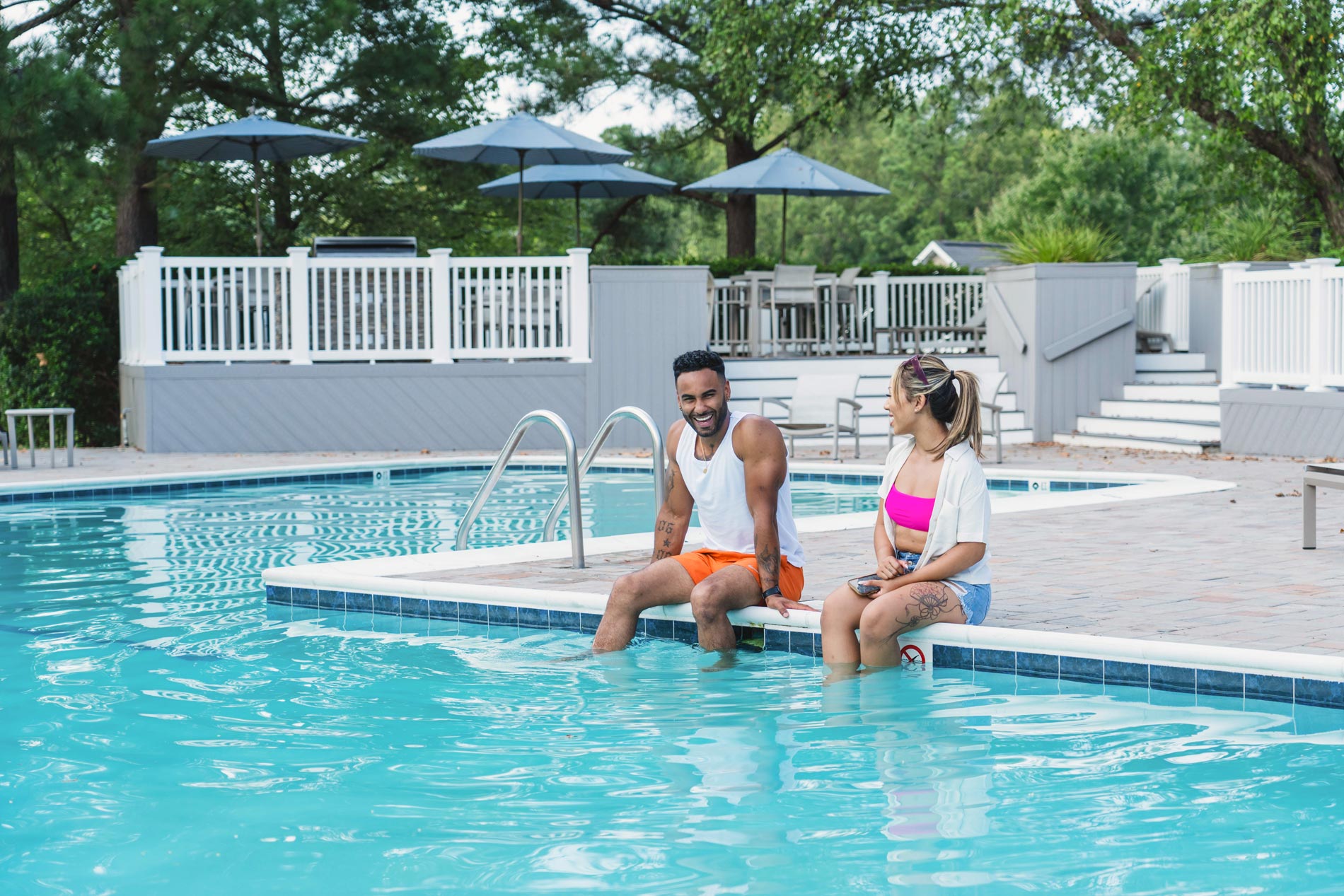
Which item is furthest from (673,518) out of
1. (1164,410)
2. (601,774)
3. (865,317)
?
(865,317)

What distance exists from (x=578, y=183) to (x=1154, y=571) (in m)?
14.4

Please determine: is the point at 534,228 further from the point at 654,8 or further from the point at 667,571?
the point at 667,571

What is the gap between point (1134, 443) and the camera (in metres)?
16.3

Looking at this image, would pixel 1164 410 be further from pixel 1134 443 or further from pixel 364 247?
pixel 364 247

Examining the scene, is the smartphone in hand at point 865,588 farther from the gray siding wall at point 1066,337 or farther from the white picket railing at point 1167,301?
the white picket railing at point 1167,301

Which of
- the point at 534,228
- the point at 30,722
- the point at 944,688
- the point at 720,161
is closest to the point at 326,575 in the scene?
the point at 30,722

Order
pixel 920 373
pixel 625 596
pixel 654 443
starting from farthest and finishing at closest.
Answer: pixel 654 443 < pixel 625 596 < pixel 920 373

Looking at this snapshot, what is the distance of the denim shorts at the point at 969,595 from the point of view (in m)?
5.53

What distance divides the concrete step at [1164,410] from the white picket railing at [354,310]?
5934 millimetres

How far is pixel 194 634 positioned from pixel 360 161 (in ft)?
59.7

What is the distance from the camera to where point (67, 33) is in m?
19.5

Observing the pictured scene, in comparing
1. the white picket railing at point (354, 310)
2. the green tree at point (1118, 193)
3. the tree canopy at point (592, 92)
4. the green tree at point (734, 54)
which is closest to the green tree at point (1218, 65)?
the tree canopy at point (592, 92)

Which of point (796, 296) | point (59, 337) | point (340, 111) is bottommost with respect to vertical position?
point (59, 337)

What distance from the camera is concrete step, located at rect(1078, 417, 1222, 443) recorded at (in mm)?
15602
